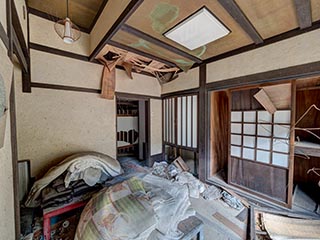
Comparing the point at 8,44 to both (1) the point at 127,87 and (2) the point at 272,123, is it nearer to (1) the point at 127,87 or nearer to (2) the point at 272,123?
(1) the point at 127,87

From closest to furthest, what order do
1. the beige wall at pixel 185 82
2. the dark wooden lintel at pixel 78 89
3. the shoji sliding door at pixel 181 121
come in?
the dark wooden lintel at pixel 78 89 < the beige wall at pixel 185 82 < the shoji sliding door at pixel 181 121

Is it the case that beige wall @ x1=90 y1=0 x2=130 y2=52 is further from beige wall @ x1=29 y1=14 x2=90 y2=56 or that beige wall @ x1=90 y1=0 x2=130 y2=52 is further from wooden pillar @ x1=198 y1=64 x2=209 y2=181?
wooden pillar @ x1=198 y1=64 x2=209 y2=181

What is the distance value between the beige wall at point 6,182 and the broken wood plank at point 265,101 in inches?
121

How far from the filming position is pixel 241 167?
9.37 ft

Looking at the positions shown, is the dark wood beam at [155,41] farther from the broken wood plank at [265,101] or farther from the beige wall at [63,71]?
the beige wall at [63,71]

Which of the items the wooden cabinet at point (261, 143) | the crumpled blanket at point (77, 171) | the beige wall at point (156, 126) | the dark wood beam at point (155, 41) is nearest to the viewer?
the crumpled blanket at point (77, 171)

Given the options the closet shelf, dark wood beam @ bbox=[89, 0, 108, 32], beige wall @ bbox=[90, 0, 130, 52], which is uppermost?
dark wood beam @ bbox=[89, 0, 108, 32]

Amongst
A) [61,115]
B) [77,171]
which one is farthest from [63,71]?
[77,171]

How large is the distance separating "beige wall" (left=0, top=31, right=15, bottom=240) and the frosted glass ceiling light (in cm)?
181

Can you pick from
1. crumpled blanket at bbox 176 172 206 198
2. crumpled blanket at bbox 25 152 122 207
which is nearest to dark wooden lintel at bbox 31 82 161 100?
crumpled blanket at bbox 25 152 122 207

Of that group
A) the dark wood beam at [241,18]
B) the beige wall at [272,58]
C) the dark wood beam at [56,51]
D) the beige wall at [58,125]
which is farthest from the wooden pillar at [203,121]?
the dark wood beam at [56,51]

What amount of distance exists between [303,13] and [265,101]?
121 centimetres

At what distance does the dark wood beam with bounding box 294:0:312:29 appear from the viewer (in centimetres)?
161

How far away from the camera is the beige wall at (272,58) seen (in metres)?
1.98
